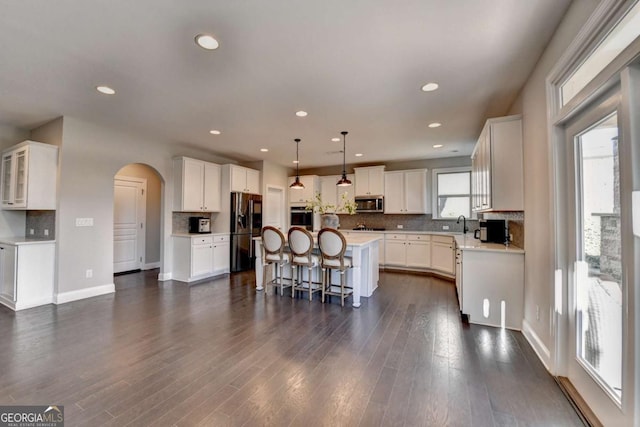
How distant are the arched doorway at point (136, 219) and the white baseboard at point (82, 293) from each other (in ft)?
4.86

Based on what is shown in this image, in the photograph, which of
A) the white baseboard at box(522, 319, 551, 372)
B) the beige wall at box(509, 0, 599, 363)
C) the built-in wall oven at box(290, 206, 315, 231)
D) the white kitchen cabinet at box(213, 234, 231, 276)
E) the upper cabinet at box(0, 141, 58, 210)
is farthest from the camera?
the built-in wall oven at box(290, 206, 315, 231)

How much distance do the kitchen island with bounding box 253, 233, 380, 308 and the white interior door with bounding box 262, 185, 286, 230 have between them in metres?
2.44

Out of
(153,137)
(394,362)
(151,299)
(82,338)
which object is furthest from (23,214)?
(394,362)

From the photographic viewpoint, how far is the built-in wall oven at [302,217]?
7.43 meters

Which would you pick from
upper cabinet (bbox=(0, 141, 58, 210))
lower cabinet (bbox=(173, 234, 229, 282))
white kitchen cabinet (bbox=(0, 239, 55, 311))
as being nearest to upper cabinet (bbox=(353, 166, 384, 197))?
lower cabinet (bbox=(173, 234, 229, 282))

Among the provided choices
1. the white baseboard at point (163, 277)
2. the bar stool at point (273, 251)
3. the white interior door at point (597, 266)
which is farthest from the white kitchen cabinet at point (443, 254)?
the white baseboard at point (163, 277)

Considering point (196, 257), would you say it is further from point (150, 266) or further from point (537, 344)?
point (537, 344)

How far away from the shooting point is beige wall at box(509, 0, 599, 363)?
209 centimetres

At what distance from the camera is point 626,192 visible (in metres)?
1.38

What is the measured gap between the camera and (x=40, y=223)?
424cm

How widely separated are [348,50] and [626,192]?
204 centimetres

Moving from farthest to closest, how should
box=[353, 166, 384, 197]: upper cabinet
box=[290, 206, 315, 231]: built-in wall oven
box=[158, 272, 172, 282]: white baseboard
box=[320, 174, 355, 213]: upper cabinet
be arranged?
box=[290, 206, 315, 231]: built-in wall oven → box=[320, 174, 355, 213]: upper cabinet → box=[353, 166, 384, 197]: upper cabinet → box=[158, 272, 172, 282]: white baseboard

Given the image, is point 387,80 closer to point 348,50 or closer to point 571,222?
point 348,50

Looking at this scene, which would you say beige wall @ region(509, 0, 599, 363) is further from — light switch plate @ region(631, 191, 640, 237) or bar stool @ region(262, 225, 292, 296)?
bar stool @ region(262, 225, 292, 296)
